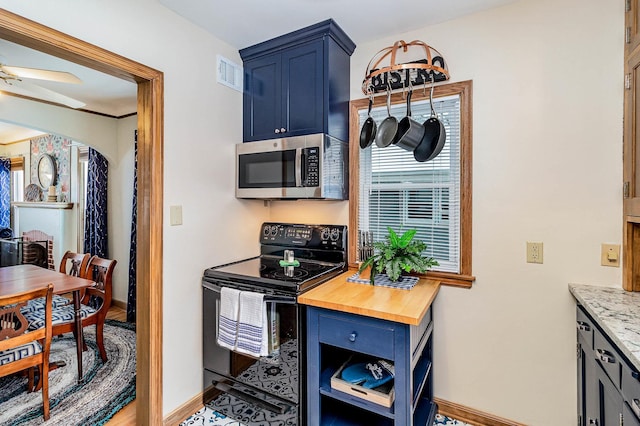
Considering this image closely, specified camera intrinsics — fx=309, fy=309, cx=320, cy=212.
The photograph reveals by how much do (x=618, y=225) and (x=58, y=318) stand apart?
3.59 meters

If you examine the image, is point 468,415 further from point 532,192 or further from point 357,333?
point 532,192

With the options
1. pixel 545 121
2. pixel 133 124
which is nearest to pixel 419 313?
pixel 545 121

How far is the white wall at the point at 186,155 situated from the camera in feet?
5.43

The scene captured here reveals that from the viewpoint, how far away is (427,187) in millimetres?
2020

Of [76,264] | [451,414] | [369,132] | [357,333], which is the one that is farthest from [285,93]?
[76,264]

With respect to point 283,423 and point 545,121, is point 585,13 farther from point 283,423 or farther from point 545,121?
point 283,423

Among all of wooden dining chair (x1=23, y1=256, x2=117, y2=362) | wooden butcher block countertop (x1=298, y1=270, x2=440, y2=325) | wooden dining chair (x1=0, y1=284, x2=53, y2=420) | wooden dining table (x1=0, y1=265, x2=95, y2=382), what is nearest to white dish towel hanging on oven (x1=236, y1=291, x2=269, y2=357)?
wooden butcher block countertop (x1=298, y1=270, x2=440, y2=325)

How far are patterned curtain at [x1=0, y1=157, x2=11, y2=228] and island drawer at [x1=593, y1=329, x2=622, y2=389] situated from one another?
26.0ft

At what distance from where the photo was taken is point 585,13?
1592 mm

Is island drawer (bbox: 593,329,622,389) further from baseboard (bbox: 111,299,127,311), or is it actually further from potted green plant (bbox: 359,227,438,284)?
baseboard (bbox: 111,299,127,311)

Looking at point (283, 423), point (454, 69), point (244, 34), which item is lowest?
point (283, 423)

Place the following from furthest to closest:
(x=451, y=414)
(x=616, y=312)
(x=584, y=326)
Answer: (x=451, y=414) < (x=584, y=326) < (x=616, y=312)

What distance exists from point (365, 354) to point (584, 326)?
1030mm

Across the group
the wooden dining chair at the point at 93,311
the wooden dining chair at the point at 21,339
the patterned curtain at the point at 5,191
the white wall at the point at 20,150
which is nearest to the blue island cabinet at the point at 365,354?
the wooden dining chair at the point at 21,339
